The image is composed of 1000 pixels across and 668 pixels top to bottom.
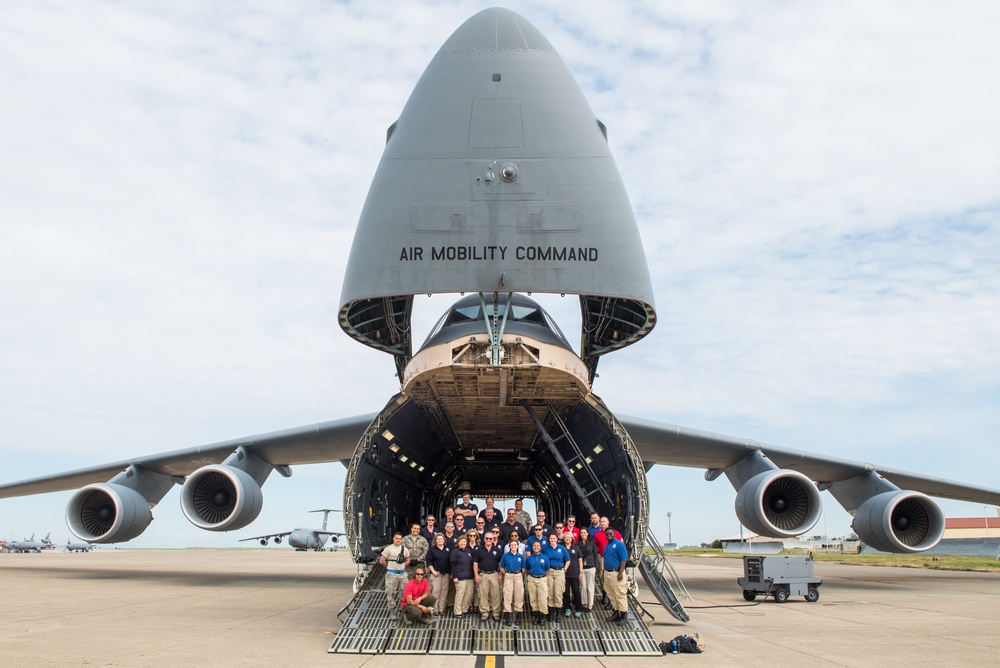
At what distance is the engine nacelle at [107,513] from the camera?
13.5 m

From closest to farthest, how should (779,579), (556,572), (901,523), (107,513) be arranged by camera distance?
(556,572) < (779,579) < (901,523) < (107,513)

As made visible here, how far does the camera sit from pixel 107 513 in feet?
46.8

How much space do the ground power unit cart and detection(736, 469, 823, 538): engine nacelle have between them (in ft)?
3.63

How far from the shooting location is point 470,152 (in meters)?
9.11

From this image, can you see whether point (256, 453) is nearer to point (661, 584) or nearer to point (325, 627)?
point (325, 627)

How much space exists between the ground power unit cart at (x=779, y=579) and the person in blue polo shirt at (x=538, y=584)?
229 inches

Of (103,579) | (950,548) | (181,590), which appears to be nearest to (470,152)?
(181,590)

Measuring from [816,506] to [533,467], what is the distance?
8611 millimetres

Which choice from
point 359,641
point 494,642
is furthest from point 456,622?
point 359,641

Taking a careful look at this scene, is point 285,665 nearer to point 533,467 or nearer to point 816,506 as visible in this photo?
point 816,506

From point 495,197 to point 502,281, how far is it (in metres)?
1.04

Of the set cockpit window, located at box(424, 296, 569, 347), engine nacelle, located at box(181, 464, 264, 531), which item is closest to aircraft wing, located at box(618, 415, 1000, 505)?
cockpit window, located at box(424, 296, 569, 347)

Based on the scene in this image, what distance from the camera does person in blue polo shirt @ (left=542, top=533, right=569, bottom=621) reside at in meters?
8.21

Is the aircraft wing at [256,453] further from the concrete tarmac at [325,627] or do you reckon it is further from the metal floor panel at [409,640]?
the metal floor panel at [409,640]
